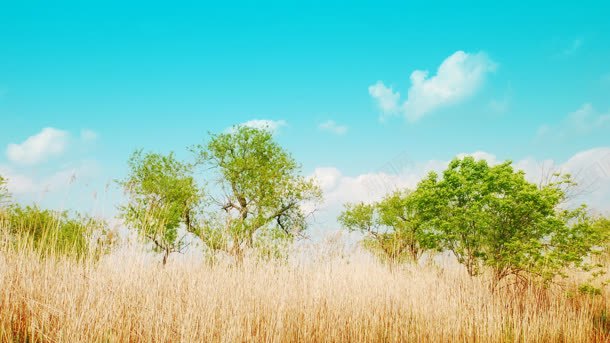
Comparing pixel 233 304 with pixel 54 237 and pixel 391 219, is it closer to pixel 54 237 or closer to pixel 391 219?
pixel 54 237

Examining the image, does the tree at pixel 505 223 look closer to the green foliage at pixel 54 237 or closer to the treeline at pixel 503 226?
the treeline at pixel 503 226

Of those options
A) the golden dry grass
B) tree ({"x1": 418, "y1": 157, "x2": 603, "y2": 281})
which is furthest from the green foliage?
tree ({"x1": 418, "y1": 157, "x2": 603, "y2": 281})

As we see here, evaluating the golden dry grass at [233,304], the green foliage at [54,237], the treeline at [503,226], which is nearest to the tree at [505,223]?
the treeline at [503,226]

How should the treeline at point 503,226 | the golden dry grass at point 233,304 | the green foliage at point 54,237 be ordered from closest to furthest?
the golden dry grass at point 233,304, the green foliage at point 54,237, the treeline at point 503,226

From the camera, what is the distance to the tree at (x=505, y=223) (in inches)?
433

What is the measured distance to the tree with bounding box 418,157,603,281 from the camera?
433 inches

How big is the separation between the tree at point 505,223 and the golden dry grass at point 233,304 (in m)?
2.15

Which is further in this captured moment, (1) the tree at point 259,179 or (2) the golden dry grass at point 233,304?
(1) the tree at point 259,179

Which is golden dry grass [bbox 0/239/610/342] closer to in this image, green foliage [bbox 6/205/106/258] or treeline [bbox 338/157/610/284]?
green foliage [bbox 6/205/106/258]

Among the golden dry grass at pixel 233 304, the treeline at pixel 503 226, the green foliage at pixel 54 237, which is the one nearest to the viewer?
the golden dry grass at pixel 233 304

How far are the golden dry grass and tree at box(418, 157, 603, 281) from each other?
2.15 meters

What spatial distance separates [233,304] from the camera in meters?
5.27

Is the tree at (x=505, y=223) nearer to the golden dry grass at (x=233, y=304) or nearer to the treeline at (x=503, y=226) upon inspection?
the treeline at (x=503, y=226)

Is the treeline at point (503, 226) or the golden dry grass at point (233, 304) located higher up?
the treeline at point (503, 226)
